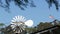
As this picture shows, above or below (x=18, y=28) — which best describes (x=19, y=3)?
above

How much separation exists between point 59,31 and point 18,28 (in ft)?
9.98

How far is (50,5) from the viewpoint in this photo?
5.68 metres

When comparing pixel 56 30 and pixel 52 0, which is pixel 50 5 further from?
pixel 56 30

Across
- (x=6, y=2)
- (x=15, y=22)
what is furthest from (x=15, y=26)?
(x=6, y=2)

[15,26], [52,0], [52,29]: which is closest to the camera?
[52,0]

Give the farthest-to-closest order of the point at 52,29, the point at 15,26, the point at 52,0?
1. the point at 52,29
2. the point at 15,26
3. the point at 52,0

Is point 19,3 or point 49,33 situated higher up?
point 19,3

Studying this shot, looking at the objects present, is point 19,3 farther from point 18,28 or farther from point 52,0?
point 18,28

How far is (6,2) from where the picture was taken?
582 cm

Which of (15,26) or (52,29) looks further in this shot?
(52,29)

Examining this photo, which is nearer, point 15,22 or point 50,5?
point 50,5

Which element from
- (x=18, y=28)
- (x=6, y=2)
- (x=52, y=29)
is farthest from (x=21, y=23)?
(x=6, y=2)

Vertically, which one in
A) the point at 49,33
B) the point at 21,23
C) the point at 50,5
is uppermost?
the point at 50,5

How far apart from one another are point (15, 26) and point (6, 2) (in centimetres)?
951
